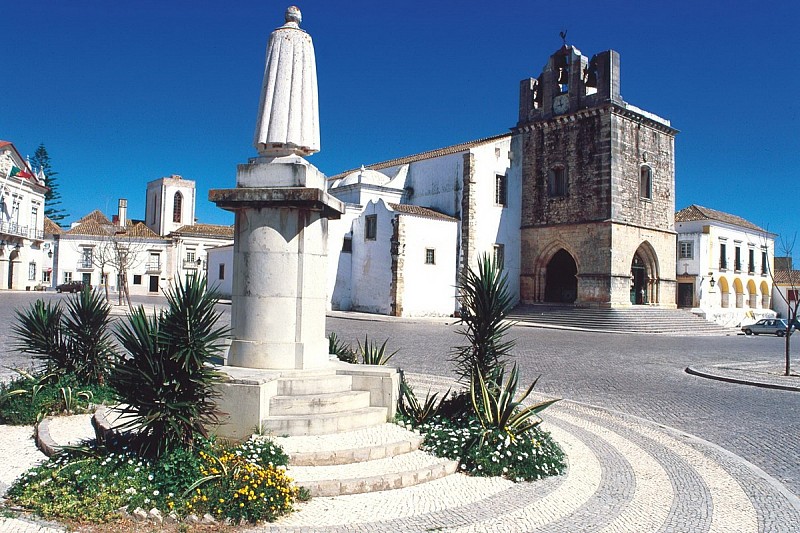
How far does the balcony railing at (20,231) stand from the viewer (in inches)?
1768

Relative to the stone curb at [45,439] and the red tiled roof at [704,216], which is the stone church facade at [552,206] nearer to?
the red tiled roof at [704,216]

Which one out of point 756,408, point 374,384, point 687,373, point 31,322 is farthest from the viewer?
point 687,373

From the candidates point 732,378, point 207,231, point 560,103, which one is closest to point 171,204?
point 207,231

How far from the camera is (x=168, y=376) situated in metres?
5.00

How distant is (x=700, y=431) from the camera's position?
8.05 m

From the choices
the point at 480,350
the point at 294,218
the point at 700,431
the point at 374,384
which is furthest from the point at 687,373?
the point at 294,218

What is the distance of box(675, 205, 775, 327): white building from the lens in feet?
132

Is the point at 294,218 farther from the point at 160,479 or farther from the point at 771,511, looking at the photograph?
the point at 771,511

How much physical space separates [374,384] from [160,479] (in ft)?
8.48

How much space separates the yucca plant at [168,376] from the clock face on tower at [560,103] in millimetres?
30528

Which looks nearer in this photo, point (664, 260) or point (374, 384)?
point (374, 384)

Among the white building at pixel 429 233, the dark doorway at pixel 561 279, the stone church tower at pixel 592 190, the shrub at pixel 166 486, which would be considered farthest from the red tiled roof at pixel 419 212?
the shrub at pixel 166 486

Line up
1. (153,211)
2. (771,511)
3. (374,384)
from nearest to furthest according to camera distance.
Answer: (771,511) → (374,384) → (153,211)

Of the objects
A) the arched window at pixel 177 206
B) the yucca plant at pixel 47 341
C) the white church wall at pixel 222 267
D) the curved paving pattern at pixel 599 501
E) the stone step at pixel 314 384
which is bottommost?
the curved paving pattern at pixel 599 501
